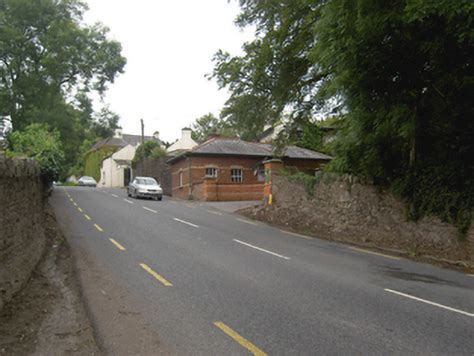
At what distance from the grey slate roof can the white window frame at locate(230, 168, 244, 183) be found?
146cm

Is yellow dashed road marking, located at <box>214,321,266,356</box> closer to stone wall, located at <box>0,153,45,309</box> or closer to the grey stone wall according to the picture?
stone wall, located at <box>0,153,45,309</box>

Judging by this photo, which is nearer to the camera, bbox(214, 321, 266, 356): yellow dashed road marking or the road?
bbox(214, 321, 266, 356): yellow dashed road marking

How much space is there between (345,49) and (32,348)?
395 inches

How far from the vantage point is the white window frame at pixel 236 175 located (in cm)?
3625

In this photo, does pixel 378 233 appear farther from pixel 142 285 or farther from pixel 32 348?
pixel 32 348

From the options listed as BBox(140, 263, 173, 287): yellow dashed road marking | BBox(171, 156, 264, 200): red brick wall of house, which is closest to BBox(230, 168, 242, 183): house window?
BBox(171, 156, 264, 200): red brick wall of house

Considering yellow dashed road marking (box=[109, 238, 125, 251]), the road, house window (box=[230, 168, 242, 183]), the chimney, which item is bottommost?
the road

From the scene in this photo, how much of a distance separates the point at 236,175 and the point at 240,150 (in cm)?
230

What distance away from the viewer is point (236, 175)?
3647 centimetres

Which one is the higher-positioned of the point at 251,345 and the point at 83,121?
the point at 83,121

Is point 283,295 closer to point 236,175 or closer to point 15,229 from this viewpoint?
point 15,229

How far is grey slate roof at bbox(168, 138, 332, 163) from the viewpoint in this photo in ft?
116

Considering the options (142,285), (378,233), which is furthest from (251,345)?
(378,233)

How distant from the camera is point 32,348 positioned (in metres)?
4.84
